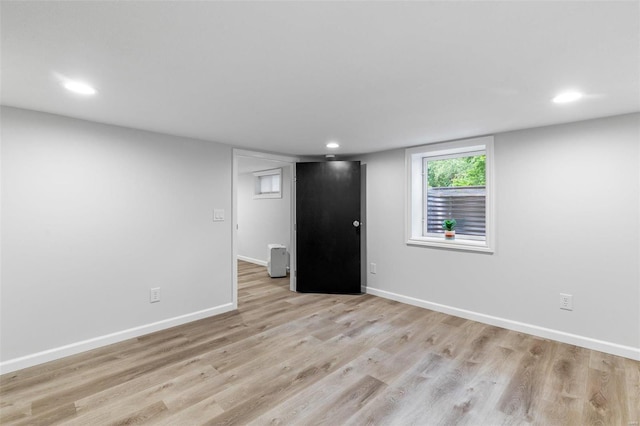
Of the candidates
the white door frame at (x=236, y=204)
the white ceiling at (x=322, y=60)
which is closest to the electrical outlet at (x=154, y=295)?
the white door frame at (x=236, y=204)

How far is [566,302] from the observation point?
108 inches

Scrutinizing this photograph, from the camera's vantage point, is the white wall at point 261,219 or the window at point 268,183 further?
the window at point 268,183

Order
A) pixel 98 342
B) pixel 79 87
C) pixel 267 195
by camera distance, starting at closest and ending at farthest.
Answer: pixel 79 87, pixel 98 342, pixel 267 195

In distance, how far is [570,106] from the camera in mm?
2270

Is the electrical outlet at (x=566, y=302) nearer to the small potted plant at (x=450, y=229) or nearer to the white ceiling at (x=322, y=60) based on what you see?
the small potted plant at (x=450, y=229)

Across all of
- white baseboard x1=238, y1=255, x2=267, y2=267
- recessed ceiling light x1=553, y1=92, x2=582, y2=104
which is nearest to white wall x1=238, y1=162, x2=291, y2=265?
white baseboard x1=238, y1=255, x2=267, y2=267

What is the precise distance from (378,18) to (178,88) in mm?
1351

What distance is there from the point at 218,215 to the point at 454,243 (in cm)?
284

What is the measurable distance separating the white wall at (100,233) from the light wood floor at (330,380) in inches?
10.5

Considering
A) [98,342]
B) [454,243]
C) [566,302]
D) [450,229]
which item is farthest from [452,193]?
[98,342]

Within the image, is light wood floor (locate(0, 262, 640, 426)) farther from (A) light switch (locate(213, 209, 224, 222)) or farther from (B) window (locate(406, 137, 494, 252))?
(A) light switch (locate(213, 209, 224, 222))

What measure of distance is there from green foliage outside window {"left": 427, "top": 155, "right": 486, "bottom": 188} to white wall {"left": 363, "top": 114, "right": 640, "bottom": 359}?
0.38m

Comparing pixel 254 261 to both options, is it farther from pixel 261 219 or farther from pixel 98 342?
pixel 98 342

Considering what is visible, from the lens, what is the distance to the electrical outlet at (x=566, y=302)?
2.73 meters
